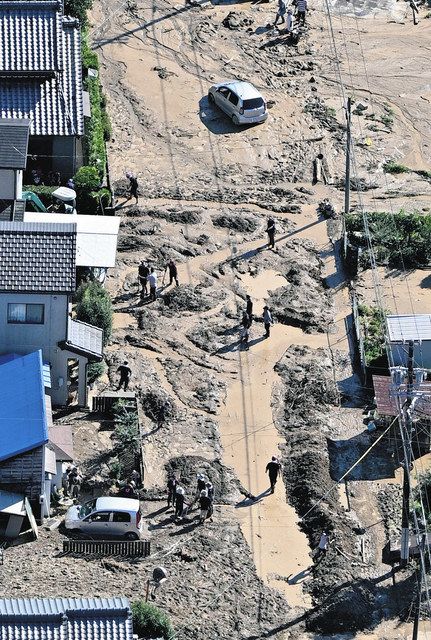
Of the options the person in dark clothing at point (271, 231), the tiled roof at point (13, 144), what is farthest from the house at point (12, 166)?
the person in dark clothing at point (271, 231)

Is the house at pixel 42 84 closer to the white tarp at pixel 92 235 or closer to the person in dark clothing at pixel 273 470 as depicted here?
the white tarp at pixel 92 235

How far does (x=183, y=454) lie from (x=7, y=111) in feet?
65.7

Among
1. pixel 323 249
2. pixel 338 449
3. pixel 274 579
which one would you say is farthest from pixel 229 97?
pixel 274 579

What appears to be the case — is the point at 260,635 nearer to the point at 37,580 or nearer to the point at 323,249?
the point at 37,580

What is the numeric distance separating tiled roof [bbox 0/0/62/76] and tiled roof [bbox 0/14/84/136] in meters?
0.16

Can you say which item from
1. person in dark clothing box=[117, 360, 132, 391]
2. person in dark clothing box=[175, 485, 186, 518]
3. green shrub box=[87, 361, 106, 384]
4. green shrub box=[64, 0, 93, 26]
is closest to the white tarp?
green shrub box=[87, 361, 106, 384]

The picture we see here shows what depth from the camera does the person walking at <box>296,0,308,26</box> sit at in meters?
87.4

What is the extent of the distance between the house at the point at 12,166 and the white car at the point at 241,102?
16.0 metres

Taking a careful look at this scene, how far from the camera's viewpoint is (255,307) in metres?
65.8

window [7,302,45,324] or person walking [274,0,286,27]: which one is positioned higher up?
person walking [274,0,286,27]

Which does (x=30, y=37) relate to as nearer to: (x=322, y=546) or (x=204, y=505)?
(x=204, y=505)

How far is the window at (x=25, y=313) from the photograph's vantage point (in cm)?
5716

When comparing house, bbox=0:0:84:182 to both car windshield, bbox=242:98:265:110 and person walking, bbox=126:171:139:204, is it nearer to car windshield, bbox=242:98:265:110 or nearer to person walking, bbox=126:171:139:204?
person walking, bbox=126:171:139:204

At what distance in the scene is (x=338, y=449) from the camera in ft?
190
